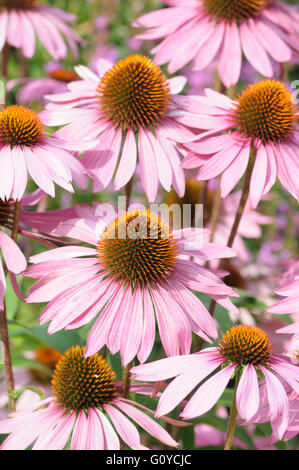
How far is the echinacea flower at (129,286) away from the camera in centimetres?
92

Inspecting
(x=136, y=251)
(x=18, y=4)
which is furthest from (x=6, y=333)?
(x=18, y=4)

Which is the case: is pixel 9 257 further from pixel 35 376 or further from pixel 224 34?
pixel 35 376

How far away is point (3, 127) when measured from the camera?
1.02m

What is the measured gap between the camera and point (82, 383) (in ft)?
3.05

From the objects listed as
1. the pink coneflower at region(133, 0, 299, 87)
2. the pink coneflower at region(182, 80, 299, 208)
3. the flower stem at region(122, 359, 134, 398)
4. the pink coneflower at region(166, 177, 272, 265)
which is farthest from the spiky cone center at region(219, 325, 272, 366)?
the pink coneflower at region(166, 177, 272, 265)

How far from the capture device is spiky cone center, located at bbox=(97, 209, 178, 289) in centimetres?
101

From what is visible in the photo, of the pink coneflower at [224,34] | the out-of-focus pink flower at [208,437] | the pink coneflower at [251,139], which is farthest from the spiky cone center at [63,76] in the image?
the out-of-focus pink flower at [208,437]

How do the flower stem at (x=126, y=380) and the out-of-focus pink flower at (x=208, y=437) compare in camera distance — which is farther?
the out-of-focus pink flower at (x=208, y=437)

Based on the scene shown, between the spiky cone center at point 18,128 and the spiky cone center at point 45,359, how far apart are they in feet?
2.91

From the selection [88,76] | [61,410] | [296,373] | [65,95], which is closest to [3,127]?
[65,95]

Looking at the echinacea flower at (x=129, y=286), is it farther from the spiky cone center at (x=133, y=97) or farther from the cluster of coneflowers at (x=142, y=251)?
the spiky cone center at (x=133, y=97)

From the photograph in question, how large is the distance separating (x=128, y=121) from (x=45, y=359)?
91 cm

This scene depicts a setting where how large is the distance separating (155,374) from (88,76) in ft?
2.46
